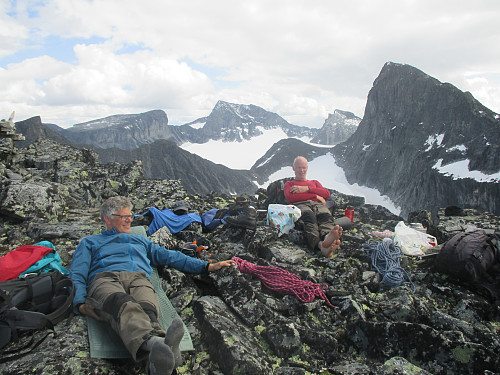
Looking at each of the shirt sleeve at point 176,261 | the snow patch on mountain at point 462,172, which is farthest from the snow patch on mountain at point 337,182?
the shirt sleeve at point 176,261

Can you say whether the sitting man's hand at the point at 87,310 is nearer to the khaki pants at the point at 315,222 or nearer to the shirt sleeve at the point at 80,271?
the shirt sleeve at the point at 80,271

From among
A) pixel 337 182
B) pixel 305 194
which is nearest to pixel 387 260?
pixel 305 194

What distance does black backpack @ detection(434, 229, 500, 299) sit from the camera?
549cm

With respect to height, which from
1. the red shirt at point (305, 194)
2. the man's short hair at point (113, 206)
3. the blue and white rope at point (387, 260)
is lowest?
the blue and white rope at point (387, 260)

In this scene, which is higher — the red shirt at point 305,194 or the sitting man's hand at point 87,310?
the red shirt at point 305,194

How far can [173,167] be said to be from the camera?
144 metres

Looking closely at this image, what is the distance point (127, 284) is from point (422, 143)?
132m

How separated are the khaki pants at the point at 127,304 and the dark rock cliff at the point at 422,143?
Result: 3374 inches

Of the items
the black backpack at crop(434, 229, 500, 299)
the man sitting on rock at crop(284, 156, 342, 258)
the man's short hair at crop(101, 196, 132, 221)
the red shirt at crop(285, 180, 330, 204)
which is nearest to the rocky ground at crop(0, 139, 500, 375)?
the black backpack at crop(434, 229, 500, 299)

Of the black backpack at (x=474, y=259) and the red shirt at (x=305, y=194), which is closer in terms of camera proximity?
the black backpack at (x=474, y=259)

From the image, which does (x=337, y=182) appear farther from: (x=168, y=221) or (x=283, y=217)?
(x=168, y=221)

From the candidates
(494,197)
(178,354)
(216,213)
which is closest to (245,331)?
(178,354)

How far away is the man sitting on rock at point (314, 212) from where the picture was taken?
6.86 m

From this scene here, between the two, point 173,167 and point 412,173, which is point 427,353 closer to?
point 412,173
